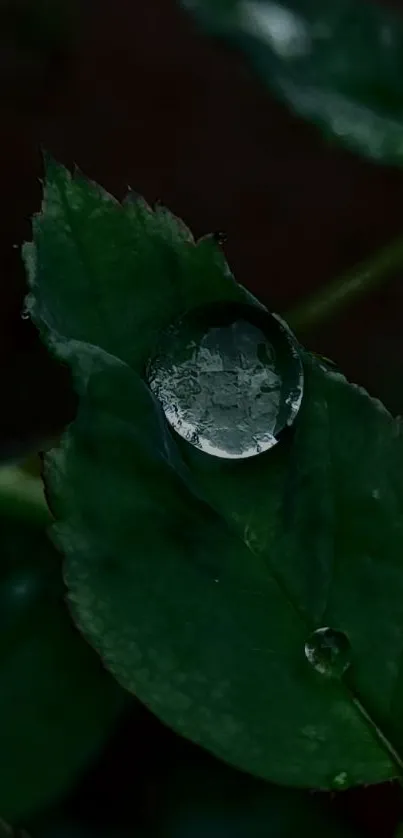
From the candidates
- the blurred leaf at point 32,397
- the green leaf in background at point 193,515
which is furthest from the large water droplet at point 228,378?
the blurred leaf at point 32,397

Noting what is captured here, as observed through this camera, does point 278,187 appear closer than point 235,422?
No

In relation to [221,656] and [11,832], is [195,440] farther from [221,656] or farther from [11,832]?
[11,832]

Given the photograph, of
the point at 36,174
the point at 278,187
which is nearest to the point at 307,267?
the point at 278,187

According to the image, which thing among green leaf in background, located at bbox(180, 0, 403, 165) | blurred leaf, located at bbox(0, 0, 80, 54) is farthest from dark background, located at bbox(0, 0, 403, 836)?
green leaf in background, located at bbox(180, 0, 403, 165)

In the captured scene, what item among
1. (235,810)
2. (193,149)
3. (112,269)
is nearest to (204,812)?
(235,810)

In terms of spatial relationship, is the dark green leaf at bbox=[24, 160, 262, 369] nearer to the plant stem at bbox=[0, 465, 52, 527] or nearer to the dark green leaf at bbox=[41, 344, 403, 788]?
the dark green leaf at bbox=[41, 344, 403, 788]

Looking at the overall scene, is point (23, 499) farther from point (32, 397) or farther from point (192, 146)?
point (192, 146)
